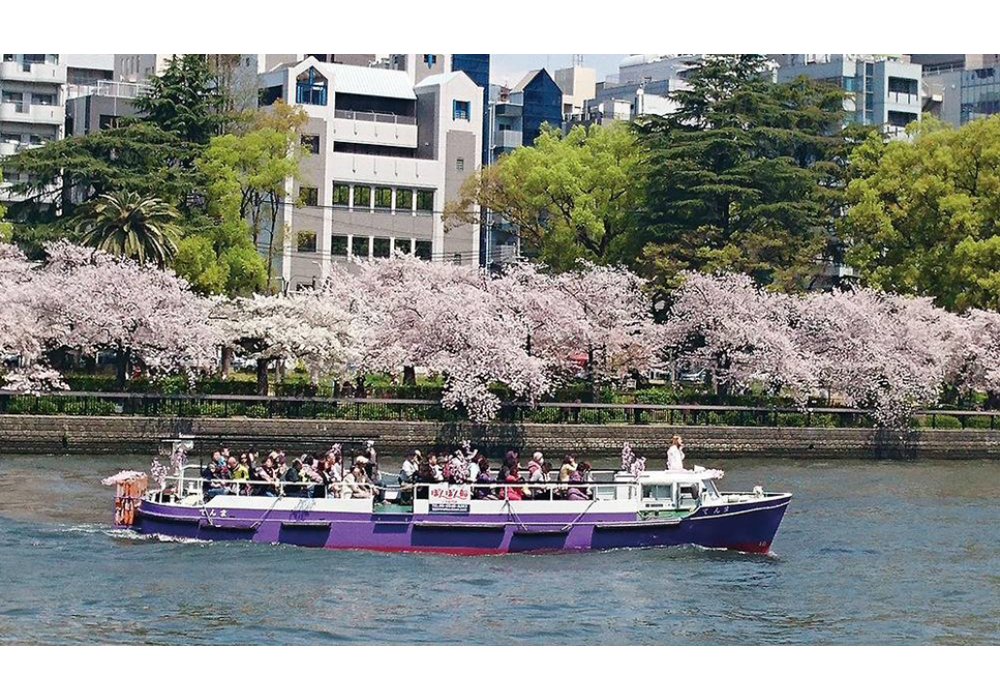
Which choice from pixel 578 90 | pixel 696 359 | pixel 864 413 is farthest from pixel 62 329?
pixel 578 90

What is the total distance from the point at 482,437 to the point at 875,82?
200 feet

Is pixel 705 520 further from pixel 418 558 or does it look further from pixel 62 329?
pixel 62 329

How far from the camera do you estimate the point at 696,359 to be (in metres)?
79.1

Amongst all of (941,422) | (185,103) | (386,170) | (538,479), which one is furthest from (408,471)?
(386,170)

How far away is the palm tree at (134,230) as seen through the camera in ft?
246

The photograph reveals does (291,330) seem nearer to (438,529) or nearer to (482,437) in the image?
(482,437)

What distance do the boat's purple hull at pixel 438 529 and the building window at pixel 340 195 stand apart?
57.3 meters

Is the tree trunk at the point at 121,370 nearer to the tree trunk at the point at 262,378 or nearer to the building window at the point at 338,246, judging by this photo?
the tree trunk at the point at 262,378

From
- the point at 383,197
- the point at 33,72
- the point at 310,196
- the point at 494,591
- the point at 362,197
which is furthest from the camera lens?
the point at 33,72

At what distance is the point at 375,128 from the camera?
102938 millimetres

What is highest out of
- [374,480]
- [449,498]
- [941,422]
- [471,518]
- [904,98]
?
[904,98]

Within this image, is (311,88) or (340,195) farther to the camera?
(311,88)

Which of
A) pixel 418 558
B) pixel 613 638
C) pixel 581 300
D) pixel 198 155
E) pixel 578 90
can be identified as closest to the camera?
pixel 613 638

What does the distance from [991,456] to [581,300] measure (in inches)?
744
